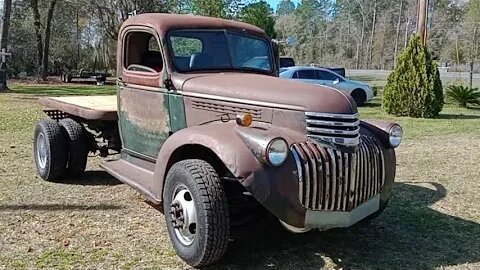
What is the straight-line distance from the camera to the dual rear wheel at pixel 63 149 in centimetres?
591

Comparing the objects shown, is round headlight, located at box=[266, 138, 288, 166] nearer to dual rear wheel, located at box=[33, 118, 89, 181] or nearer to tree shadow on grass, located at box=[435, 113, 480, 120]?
dual rear wheel, located at box=[33, 118, 89, 181]

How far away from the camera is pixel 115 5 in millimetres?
28891

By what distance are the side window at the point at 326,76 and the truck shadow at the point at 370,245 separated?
12.7m

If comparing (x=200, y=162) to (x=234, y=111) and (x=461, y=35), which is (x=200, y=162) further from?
(x=461, y=35)

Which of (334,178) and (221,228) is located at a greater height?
(334,178)

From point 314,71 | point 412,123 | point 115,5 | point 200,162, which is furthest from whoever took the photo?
point 115,5

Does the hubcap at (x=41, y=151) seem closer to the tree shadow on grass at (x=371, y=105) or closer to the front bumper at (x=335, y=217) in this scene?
the front bumper at (x=335, y=217)

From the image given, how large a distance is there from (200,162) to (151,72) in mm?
1363

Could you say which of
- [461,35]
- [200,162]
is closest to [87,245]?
[200,162]

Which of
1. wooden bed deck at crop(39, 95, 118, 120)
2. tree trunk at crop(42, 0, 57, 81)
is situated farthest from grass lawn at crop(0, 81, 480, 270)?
tree trunk at crop(42, 0, 57, 81)

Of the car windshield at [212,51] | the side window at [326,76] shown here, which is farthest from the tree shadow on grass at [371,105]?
the car windshield at [212,51]

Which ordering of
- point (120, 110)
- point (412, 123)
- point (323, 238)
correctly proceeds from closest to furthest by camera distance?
point (323, 238)
point (120, 110)
point (412, 123)

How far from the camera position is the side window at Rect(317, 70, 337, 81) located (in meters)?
17.6

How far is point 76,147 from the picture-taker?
5.96 meters
